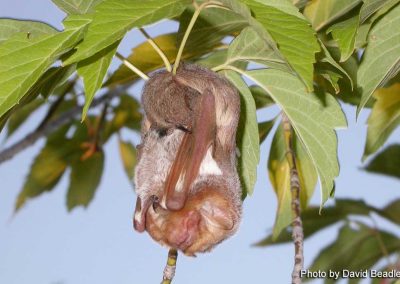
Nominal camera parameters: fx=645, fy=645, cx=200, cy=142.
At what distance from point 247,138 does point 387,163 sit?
111 inches

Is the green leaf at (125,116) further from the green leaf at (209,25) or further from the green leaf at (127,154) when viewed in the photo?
the green leaf at (209,25)

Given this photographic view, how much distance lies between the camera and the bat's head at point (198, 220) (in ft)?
7.13

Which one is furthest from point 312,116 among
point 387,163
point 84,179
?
point 84,179

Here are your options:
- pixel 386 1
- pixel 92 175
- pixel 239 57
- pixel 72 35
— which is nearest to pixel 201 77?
pixel 239 57

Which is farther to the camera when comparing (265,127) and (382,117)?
(265,127)

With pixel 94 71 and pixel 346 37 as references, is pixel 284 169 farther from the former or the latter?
pixel 94 71

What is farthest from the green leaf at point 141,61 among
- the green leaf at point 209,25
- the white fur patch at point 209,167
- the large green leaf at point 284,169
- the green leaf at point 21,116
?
the green leaf at point 21,116

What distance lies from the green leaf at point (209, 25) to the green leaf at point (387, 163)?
2784 millimetres

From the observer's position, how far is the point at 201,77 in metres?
2.44

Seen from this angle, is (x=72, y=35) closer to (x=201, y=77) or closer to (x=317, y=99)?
(x=201, y=77)

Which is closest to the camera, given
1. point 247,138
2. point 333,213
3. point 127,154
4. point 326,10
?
point 247,138

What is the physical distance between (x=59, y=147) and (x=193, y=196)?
378cm

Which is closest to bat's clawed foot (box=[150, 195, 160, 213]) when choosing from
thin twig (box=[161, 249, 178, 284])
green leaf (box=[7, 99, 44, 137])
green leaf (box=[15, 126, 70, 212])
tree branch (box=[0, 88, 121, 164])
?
thin twig (box=[161, 249, 178, 284])

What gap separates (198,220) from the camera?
7.17ft
